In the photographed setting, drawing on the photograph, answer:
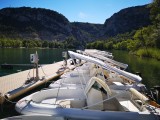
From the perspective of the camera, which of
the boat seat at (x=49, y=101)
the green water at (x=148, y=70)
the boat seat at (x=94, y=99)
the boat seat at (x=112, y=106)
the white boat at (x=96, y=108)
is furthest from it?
the green water at (x=148, y=70)

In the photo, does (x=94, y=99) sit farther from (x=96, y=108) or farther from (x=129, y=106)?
(x=129, y=106)

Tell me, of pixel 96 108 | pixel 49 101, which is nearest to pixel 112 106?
pixel 96 108

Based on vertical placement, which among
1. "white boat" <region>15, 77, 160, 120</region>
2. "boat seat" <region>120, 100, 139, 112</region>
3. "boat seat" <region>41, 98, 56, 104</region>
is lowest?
"boat seat" <region>120, 100, 139, 112</region>

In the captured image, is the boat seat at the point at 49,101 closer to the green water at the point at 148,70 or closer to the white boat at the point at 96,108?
the white boat at the point at 96,108

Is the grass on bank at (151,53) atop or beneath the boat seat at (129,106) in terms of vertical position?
atop

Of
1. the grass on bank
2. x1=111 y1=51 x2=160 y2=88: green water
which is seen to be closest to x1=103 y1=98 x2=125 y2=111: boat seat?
x1=111 y1=51 x2=160 y2=88: green water

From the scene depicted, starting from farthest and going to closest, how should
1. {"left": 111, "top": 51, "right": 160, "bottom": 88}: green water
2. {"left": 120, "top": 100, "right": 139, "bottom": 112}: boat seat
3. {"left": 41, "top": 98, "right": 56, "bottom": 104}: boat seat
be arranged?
1. {"left": 111, "top": 51, "right": 160, "bottom": 88}: green water
2. {"left": 41, "top": 98, "right": 56, "bottom": 104}: boat seat
3. {"left": 120, "top": 100, "right": 139, "bottom": 112}: boat seat

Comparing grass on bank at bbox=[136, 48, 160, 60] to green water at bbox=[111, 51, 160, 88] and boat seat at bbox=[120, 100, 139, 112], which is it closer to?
green water at bbox=[111, 51, 160, 88]

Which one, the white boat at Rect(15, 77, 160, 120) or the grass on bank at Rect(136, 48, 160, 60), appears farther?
the grass on bank at Rect(136, 48, 160, 60)

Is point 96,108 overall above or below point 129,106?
above

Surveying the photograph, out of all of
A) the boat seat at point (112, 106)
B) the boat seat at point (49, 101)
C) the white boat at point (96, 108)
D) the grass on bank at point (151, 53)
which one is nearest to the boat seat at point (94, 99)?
the white boat at point (96, 108)

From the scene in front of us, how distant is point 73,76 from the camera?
17656 mm

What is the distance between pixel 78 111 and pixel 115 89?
5505mm

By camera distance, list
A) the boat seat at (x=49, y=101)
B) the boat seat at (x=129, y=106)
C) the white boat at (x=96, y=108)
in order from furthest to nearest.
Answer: the boat seat at (x=49, y=101) < the boat seat at (x=129, y=106) < the white boat at (x=96, y=108)
